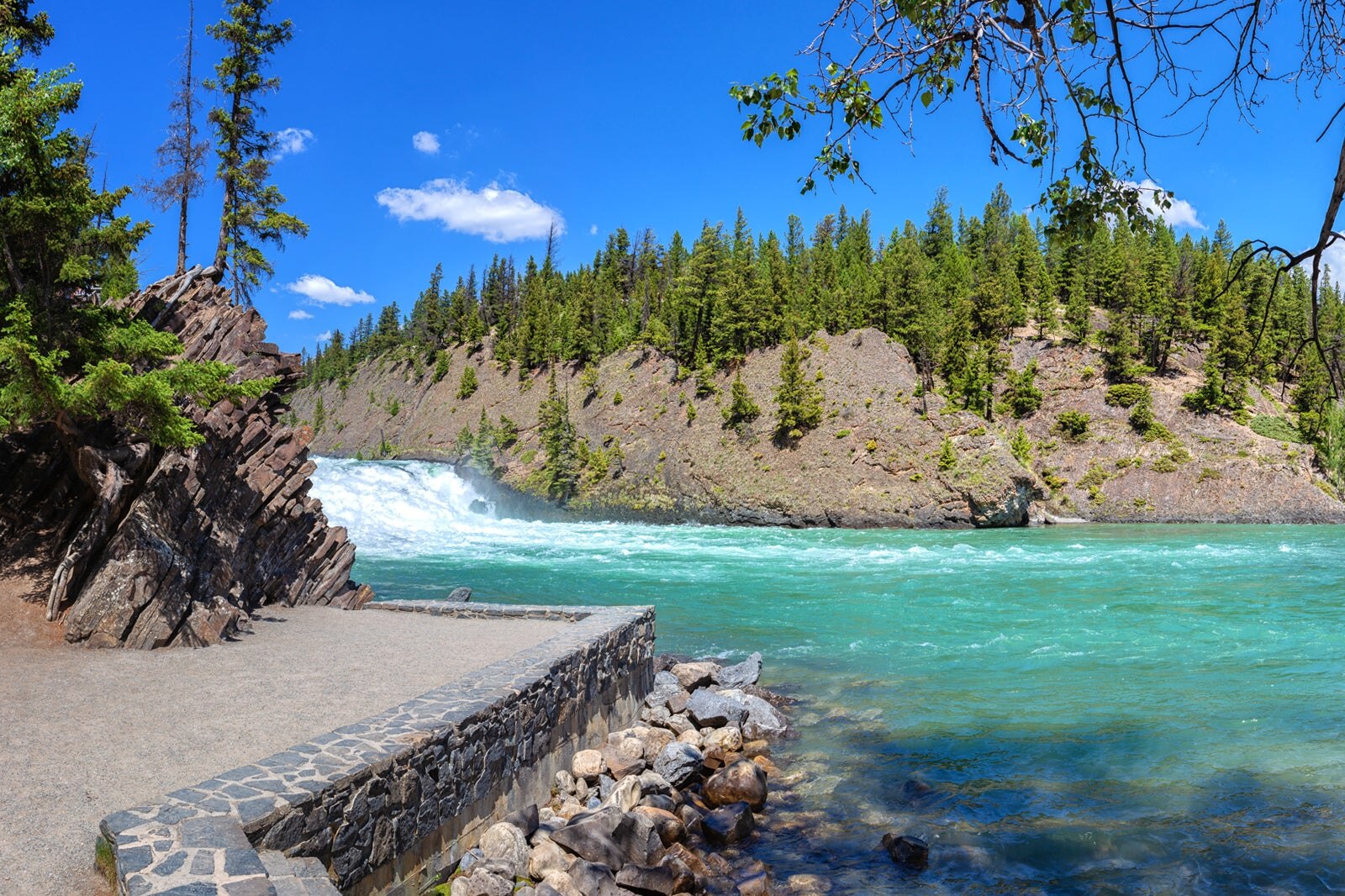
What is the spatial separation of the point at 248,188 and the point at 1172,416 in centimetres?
5440

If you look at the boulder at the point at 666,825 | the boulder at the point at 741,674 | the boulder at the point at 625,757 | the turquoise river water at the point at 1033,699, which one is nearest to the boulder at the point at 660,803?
the boulder at the point at 666,825

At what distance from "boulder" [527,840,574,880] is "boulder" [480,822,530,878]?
58 millimetres

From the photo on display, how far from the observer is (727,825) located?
25.0 feet

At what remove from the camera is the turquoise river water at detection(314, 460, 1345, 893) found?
7.22 meters

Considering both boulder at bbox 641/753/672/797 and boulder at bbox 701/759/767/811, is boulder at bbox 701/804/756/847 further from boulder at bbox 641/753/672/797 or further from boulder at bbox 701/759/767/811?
boulder at bbox 641/753/672/797

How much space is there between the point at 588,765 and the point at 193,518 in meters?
6.84

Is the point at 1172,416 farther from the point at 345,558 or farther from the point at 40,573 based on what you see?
the point at 40,573

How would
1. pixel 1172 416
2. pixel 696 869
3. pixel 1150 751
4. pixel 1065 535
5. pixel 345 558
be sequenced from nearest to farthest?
pixel 696 869, pixel 1150 751, pixel 345 558, pixel 1065 535, pixel 1172 416

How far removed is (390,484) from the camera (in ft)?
142

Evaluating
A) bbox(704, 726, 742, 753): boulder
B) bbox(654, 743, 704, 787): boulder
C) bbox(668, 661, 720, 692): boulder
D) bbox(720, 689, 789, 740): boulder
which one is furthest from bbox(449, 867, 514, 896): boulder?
bbox(668, 661, 720, 692): boulder

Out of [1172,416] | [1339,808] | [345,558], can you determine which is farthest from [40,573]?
[1172,416]

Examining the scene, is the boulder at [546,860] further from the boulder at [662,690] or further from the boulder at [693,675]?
the boulder at [693,675]

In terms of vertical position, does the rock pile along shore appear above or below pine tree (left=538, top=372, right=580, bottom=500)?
below

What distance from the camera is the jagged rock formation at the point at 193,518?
10.1 metres
